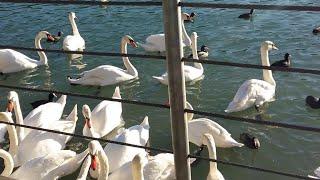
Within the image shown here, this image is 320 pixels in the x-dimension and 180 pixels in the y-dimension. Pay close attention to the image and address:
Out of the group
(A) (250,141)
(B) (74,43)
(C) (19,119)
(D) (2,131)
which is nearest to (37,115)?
(C) (19,119)

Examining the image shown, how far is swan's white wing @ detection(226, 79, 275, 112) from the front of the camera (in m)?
8.59

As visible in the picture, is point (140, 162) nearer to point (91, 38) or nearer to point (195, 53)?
point (195, 53)

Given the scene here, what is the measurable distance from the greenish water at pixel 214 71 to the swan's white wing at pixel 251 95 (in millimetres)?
213

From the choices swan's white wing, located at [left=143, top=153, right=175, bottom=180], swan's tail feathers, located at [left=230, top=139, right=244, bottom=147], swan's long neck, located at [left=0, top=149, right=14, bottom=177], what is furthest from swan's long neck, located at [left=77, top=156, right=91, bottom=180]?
swan's tail feathers, located at [left=230, top=139, right=244, bottom=147]

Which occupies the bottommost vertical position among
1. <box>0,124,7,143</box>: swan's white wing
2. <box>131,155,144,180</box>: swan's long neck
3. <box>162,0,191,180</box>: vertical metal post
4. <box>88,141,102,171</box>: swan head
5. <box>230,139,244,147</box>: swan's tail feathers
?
<box>0,124,7,143</box>: swan's white wing

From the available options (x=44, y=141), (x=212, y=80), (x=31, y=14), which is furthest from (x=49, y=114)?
(x=31, y=14)

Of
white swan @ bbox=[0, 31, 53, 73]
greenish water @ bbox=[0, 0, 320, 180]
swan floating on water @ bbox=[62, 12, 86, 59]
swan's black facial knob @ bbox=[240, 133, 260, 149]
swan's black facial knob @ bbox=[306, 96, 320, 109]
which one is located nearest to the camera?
swan's black facial knob @ bbox=[240, 133, 260, 149]

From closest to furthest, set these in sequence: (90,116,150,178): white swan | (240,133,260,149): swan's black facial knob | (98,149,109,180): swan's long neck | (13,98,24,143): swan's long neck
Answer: (98,149,109,180): swan's long neck < (90,116,150,178): white swan < (240,133,260,149): swan's black facial knob < (13,98,24,143): swan's long neck

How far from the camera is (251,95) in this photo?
8680mm

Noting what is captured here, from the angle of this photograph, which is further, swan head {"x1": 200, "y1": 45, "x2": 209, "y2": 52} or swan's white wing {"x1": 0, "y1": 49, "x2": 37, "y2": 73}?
swan's white wing {"x1": 0, "y1": 49, "x2": 37, "y2": 73}

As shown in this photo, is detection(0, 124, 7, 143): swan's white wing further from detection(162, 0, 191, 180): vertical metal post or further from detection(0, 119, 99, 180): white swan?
detection(162, 0, 191, 180): vertical metal post

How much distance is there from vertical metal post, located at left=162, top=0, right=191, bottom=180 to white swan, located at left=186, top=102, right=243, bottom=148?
463cm

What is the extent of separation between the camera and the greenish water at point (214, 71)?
24.7 feet

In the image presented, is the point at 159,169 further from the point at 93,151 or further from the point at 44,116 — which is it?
the point at 44,116
